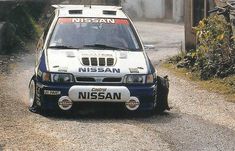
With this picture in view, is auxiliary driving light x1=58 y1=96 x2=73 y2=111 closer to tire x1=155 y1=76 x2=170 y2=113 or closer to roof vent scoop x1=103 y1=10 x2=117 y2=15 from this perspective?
tire x1=155 y1=76 x2=170 y2=113

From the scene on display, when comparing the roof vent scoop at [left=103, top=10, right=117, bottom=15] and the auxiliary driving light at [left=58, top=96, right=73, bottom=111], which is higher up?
the roof vent scoop at [left=103, top=10, right=117, bottom=15]

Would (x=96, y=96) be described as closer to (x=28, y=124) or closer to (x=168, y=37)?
(x=28, y=124)

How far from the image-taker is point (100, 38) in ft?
32.2

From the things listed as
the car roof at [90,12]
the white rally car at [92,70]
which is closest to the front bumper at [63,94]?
the white rally car at [92,70]

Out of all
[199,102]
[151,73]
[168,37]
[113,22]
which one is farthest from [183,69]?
[168,37]

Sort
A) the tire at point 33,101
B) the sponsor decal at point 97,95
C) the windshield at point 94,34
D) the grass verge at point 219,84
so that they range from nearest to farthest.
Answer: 1. the sponsor decal at point 97,95
2. the tire at point 33,101
3. the windshield at point 94,34
4. the grass verge at point 219,84

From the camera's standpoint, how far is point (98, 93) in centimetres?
859

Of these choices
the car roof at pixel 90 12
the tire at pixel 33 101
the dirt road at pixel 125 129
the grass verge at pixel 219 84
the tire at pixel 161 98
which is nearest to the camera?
the dirt road at pixel 125 129

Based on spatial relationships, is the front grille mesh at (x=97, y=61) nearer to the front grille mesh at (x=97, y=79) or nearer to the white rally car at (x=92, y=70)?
the white rally car at (x=92, y=70)

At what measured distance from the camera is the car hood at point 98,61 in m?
8.72

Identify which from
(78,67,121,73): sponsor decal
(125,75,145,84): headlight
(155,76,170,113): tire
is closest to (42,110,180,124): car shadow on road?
(155,76,170,113): tire

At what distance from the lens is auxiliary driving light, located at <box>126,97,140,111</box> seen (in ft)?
28.8

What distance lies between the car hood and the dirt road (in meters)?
0.72

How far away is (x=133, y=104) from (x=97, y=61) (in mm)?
869
